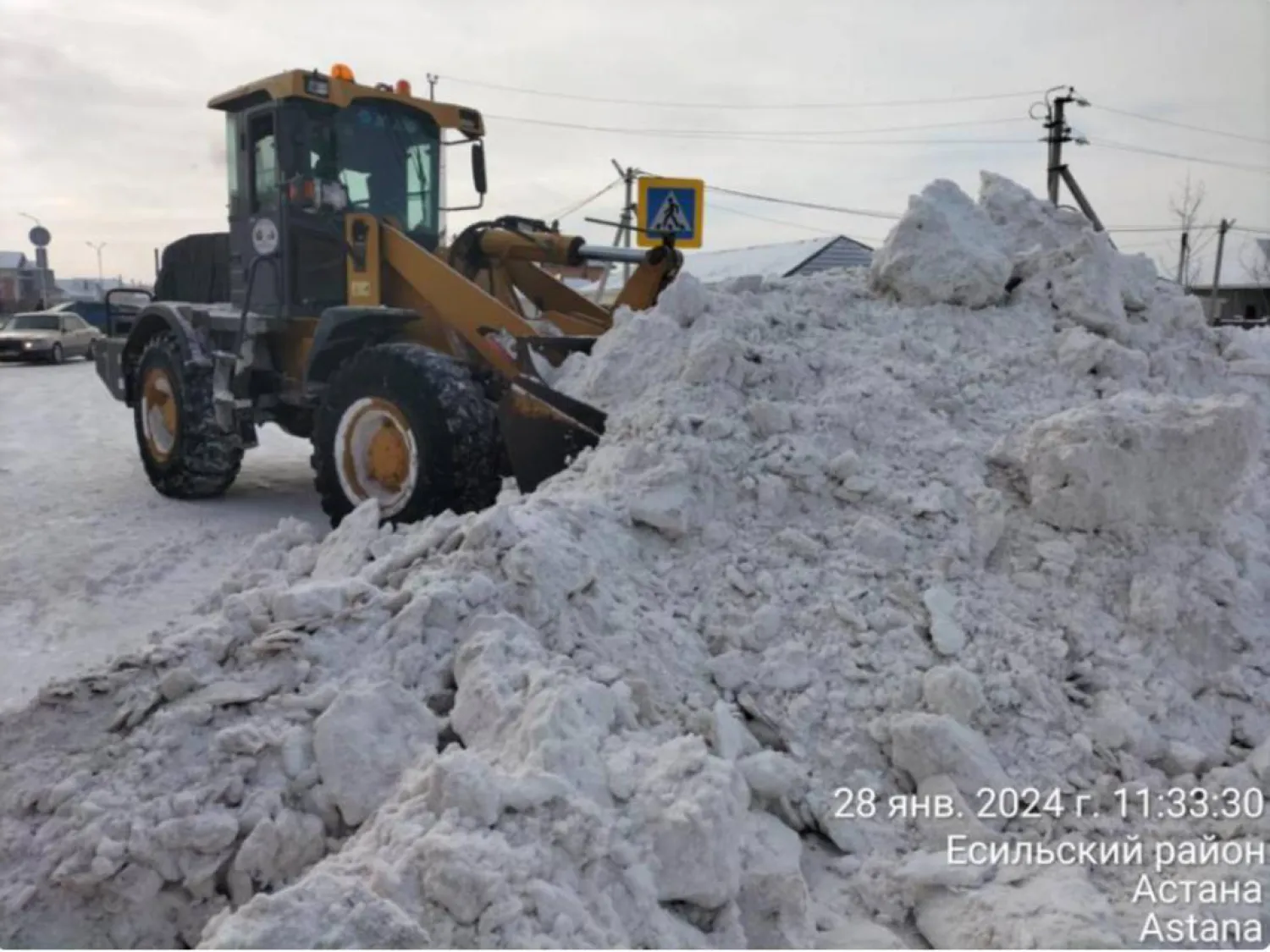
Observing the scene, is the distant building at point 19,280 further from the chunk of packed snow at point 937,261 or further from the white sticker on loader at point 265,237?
the chunk of packed snow at point 937,261

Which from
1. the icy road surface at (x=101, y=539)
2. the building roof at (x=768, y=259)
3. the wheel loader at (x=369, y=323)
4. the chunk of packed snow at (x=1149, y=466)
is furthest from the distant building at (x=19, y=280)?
the chunk of packed snow at (x=1149, y=466)

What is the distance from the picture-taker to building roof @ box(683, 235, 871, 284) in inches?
934

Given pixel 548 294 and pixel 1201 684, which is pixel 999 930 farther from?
pixel 548 294

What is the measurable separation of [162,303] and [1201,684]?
747 centimetres

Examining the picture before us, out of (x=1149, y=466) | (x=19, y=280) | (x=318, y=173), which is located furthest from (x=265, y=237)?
(x=19, y=280)

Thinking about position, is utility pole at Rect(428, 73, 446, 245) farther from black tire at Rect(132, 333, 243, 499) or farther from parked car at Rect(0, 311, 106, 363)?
parked car at Rect(0, 311, 106, 363)

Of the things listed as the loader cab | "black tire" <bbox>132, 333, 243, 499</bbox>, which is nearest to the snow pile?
the loader cab

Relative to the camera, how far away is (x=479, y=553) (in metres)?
3.60

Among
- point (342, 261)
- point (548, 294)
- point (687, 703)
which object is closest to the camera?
point (687, 703)

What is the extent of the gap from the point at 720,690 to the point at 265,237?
16.6ft

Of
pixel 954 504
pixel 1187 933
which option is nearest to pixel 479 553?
pixel 954 504

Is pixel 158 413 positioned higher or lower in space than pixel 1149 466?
lower

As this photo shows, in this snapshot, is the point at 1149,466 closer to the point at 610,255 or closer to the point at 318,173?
the point at 610,255

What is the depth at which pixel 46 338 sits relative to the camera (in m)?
22.3
